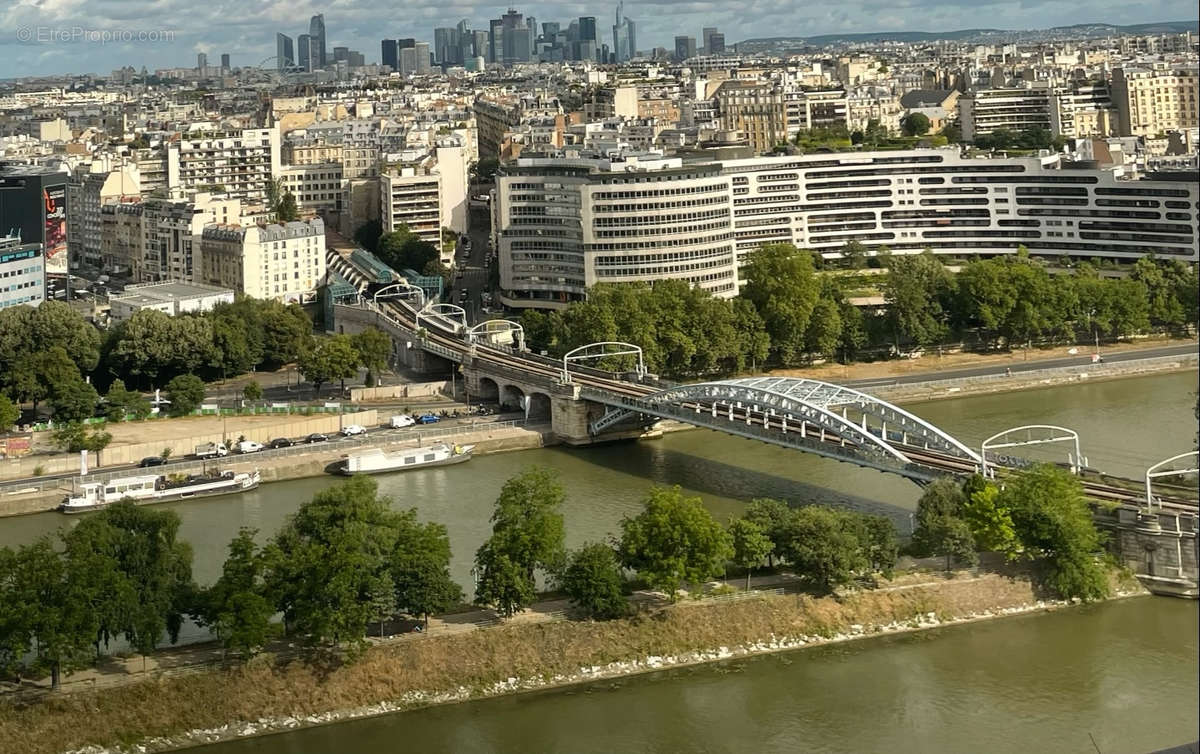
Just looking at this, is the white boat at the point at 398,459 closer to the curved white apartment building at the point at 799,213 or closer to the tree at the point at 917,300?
the curved white apartment building at the point at 799,213

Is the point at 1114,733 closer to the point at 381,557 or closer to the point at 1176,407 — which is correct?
the point at 381,557

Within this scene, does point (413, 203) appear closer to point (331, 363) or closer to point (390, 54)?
point (331, 363)

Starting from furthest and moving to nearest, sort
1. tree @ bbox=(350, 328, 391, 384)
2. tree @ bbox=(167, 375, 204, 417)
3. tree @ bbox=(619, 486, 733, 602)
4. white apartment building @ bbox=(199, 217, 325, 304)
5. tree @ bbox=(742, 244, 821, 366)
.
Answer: white apartment building @ bbox=(199, 217, 325, 304) < tree @ bbox=(742, 244, 821, 366) < tree @ bbox=(350, 328, 391, 384) < tree @ bbox=(167, 375, 204, 417) < tree @ bbox=(619, 486, 733, 602)

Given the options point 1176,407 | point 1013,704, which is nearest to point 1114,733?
point 1013,704

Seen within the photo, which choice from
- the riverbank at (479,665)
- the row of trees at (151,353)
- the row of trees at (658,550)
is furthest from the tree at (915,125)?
the riverbank at (479,665)

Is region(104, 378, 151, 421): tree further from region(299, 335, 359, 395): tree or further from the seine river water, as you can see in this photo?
the seine river water

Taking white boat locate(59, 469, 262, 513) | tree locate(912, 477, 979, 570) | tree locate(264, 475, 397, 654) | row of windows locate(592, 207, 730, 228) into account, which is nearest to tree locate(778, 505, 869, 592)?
tree locate(912, 477, 979, 570)
